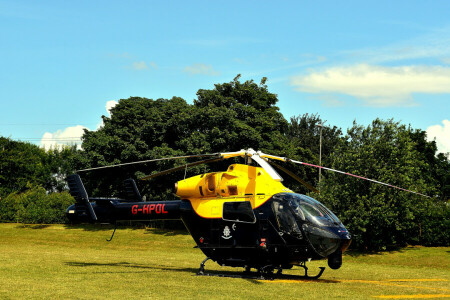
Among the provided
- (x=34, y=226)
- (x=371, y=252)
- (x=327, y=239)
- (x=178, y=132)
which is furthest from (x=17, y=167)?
(x=327, y=239)

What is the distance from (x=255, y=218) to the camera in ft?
64.8

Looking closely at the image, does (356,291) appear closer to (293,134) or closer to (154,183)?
(154,183)

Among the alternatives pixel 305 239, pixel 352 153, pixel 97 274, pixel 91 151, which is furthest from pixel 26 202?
pixel 305 239

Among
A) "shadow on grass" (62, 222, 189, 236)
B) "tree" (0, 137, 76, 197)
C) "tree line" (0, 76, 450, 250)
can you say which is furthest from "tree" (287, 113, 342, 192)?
"tree" (0, 137, 76, 197)

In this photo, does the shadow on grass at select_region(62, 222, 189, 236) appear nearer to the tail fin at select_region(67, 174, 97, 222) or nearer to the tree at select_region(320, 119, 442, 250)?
the tree at select_region(320, 119, 442, 250)

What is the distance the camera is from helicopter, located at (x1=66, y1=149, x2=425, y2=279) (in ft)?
60.6

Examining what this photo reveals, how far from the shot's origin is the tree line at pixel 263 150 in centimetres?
4044

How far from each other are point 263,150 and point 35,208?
3047cm

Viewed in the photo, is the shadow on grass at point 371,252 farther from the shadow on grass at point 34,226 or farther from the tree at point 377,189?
the shadow on grass at point 34,226

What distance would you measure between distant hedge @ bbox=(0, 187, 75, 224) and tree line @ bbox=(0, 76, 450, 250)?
13 centimetres

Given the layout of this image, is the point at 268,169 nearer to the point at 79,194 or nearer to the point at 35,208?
the point at 79,194

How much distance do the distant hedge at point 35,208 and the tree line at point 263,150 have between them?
0.42 ft

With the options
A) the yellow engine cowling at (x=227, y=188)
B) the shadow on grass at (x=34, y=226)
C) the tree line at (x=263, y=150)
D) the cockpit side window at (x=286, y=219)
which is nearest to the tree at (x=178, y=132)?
the tree line at (x=263, y=150)

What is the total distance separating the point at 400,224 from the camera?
40.0 m
